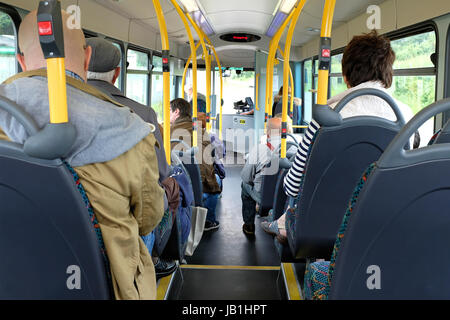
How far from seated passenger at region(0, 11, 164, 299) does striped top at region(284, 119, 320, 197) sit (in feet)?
2.75

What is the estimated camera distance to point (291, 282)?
2.35 m

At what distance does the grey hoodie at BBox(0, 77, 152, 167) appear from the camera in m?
0.97

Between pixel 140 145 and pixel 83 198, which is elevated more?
pixel 140 145

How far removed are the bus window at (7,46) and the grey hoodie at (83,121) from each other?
2405 millimetres

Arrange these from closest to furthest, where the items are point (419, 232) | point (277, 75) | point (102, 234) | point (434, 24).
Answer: point (419, 232) → point (102, 234) → point (434, 24) → point (277, 75)

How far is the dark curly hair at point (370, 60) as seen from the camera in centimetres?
194

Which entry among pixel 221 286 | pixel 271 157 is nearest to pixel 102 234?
pixel 221 286

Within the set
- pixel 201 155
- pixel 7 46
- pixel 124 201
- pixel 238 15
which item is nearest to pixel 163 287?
pixel 124 201

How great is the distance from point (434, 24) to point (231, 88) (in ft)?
26.9

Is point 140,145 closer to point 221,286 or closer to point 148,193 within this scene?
point 148,193

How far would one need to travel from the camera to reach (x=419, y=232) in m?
0.95

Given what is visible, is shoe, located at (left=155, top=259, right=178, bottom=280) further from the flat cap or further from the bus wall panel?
the bus wall panel

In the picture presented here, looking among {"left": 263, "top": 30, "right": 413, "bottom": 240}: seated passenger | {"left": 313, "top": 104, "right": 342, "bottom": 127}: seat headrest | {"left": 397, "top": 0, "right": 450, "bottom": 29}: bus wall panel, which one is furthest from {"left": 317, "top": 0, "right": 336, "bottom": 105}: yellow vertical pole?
{"left": 397, "top": 0, "right": 450, "bottom": 29}: bus wall panel

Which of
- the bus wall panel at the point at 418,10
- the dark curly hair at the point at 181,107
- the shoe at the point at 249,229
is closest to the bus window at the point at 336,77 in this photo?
the bus wall panel at the point at 418,10
